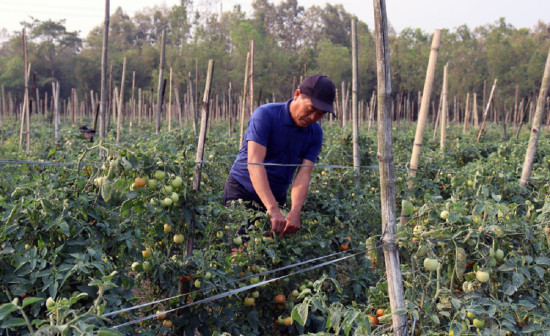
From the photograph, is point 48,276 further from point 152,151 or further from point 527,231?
point 527,231

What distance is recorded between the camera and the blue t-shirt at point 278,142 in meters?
2.74

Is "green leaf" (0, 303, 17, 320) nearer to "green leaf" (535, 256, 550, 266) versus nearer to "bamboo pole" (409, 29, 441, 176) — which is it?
"green leaf" (535, 256, 550, 266)

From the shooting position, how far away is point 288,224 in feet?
8.37

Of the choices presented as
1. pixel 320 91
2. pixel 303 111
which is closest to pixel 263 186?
pixel 303 111

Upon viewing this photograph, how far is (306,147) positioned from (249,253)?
889mm

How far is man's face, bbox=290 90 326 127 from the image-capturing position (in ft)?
8.83

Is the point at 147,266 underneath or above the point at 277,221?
underneath

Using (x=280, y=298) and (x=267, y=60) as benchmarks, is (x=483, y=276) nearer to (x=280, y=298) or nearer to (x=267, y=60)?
(x=280, y=298)

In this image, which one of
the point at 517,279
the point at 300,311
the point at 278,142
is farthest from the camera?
the point at 278,142

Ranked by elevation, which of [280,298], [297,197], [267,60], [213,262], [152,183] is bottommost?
[280,298]

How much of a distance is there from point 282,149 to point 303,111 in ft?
0.92

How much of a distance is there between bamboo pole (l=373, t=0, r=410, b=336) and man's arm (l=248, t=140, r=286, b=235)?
Answer: 998 millimetres

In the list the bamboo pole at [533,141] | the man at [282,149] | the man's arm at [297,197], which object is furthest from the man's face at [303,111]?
the bamboo pole at [533,141]

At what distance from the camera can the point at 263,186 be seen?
8.52ft
